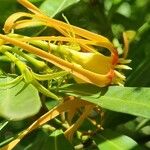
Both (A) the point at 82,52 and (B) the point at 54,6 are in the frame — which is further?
(B) the point at 54,6

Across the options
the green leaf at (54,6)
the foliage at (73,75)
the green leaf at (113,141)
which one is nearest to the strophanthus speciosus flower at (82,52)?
the foliage at (73,75)

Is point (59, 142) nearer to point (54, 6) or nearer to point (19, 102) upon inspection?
point (19, 102)

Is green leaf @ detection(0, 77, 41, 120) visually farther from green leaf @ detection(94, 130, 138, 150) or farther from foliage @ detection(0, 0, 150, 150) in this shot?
green leaf @ detection(94, 130, 138, 150)

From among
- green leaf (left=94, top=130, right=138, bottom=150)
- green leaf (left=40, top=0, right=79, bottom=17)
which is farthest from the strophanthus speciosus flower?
green leaf (left=40, top=0, right=79, bottom=17)

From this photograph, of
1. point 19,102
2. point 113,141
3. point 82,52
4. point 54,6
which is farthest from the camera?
point 54,6

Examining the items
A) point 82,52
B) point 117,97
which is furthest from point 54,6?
point 117,97

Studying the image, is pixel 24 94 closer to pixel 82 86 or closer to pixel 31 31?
pixel 82 86

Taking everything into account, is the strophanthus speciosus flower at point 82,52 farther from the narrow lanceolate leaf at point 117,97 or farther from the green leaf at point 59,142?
the green leaf at point 59,142

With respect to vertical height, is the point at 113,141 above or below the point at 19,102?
below
